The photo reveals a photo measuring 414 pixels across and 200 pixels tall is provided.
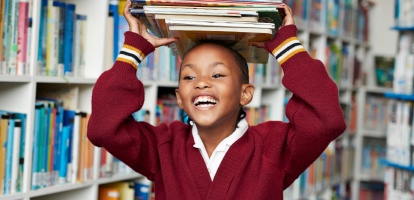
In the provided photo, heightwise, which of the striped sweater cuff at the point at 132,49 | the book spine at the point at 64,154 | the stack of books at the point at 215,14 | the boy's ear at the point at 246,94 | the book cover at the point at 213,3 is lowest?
the book spine at the point at 64,154

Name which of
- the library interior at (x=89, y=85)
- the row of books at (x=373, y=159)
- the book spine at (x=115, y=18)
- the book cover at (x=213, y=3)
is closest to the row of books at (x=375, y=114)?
the row of books at (x=373, y=159)

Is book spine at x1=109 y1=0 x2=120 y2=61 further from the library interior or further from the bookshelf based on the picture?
the bookshelf

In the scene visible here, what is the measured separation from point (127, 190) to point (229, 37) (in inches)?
44.8

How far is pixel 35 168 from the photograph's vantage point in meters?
1.94

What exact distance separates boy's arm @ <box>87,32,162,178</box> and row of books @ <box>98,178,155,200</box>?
2.88 feet

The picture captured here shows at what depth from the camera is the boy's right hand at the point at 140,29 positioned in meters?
1.54

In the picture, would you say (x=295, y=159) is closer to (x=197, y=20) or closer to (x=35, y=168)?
(x=197, y=20)

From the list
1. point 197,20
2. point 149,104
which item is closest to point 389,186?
point 149,104

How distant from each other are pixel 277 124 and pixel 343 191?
10.5ft

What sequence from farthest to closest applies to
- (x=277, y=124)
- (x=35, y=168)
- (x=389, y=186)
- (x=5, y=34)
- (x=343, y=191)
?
(x=343, y=191) < (x=389, y=186) < (x=35, y=168) < (x=5, y=34) < (x=277, y=124)

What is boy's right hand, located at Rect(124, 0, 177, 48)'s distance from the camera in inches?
60.5

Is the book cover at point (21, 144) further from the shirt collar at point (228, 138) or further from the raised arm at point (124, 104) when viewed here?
the shirt collar at point (228, 138)

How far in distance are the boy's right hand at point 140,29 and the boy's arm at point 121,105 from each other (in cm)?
2

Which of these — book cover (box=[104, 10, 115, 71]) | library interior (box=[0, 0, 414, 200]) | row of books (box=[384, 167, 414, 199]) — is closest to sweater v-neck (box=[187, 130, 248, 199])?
library interior (box=[0, 0, 414, 200])
